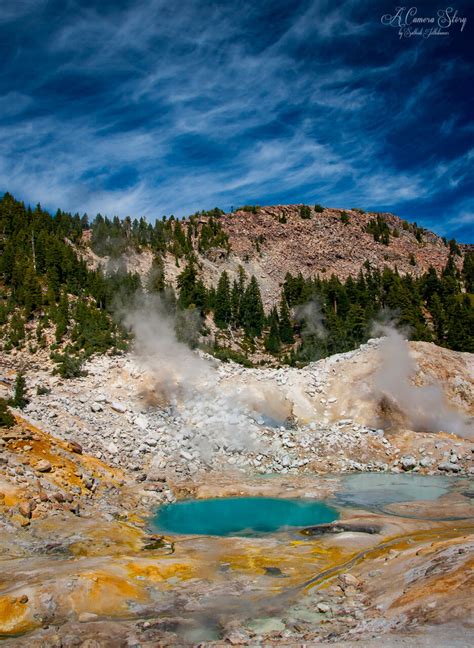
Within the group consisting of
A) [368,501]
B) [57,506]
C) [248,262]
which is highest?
[248,262]

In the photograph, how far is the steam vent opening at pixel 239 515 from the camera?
23281mm

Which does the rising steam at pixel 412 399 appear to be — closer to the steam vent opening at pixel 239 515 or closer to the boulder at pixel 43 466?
the steam vent opening at pixel 239 515

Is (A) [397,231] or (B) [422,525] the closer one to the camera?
(B) [422,525]

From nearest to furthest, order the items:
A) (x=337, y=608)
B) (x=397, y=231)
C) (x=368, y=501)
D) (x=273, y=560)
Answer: (x=337, y=608) < (x=273, y=560) < (x=368, y=501) < (x=397, y=231)

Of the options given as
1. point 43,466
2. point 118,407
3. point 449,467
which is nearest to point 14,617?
point 43,466

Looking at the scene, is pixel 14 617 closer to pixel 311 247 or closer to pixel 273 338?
pixel 273 338

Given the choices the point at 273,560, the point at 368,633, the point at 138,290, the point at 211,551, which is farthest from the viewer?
the point at 138,290

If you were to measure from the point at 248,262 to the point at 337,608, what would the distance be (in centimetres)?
11094

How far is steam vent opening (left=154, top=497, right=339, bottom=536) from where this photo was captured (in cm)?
2328

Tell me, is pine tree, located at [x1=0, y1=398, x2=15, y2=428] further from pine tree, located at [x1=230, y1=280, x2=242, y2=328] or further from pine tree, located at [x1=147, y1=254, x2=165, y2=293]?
pine tree, located at [x1=230, y1=280, x2=242, y2=328]

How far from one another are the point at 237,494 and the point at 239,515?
3646 millimetres

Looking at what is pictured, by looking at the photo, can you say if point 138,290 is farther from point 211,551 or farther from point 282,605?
point 282,605

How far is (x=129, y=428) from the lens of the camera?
125 feet

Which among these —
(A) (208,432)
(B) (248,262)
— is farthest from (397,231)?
(A) (208,432)
